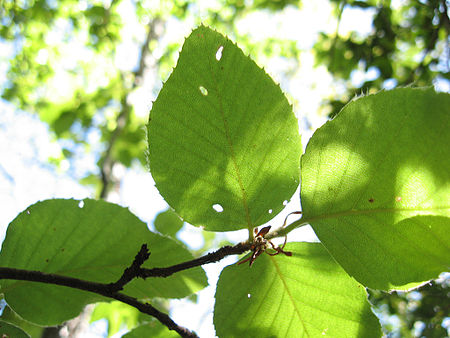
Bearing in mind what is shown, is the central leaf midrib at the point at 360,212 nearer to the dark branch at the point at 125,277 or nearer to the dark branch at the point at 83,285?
the dark branch at the point at 125,277

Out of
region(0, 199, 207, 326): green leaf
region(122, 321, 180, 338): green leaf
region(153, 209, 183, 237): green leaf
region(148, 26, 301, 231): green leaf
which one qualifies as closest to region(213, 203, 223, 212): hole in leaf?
A: region(148, 26, 301, 231): green leaf

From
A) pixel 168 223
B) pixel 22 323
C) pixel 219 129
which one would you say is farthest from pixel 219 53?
pixel 22 323

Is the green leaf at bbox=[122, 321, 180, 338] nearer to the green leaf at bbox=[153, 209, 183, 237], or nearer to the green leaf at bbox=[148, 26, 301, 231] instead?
the green leaf at bbox=[148, 26, 301, 231]

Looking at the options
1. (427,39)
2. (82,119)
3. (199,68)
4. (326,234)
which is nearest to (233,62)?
(199,68)

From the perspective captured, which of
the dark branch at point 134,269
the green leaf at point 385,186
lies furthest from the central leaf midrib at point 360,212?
the dark branch at point 134,269

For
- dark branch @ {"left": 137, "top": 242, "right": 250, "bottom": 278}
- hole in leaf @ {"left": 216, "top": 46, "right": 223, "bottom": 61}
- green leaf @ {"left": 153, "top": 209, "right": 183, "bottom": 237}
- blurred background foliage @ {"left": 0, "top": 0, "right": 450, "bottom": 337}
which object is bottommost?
dark branch @ {"left": 137, "top": 242, "right": 250, "bottom": 278}

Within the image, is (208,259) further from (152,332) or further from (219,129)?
(152,332)
